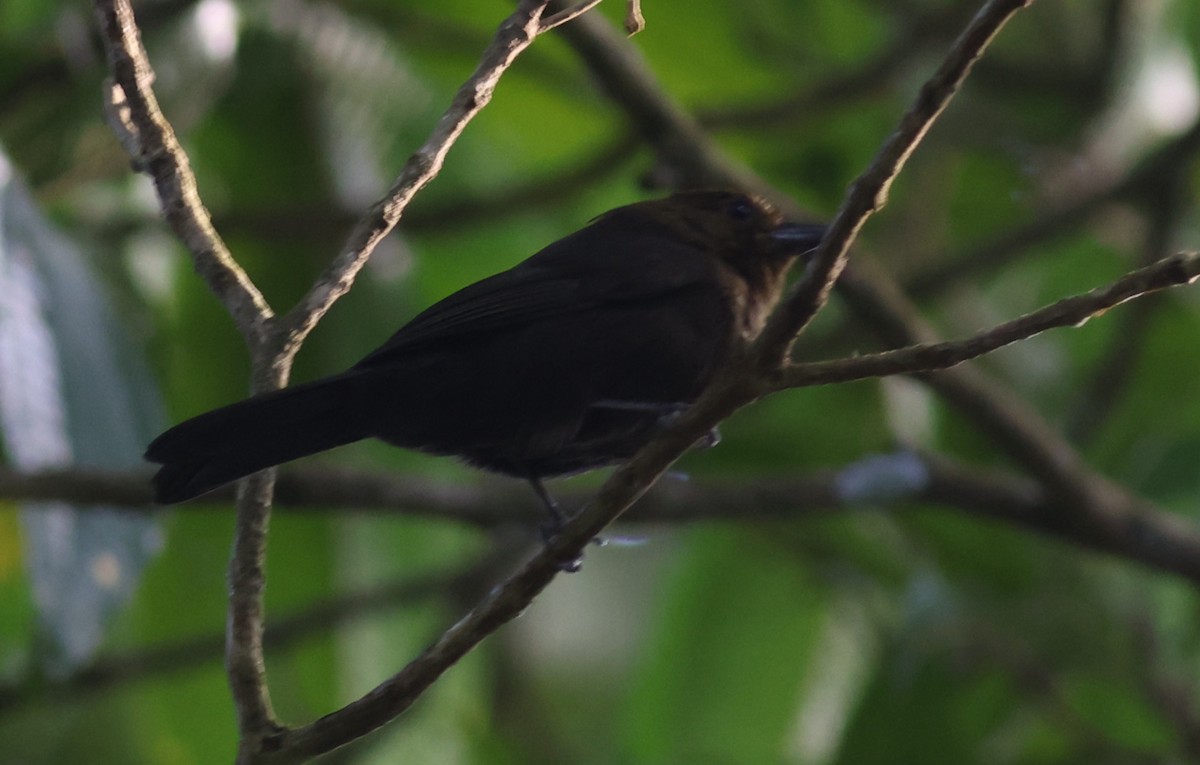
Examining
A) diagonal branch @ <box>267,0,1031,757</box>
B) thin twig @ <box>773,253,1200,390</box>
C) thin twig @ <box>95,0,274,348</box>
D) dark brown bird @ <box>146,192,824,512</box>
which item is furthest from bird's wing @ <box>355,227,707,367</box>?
thin twig @ <box>773,253,1200,390</box>

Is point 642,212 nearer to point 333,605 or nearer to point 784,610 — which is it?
point 333,605

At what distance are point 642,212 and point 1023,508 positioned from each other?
4.39ft

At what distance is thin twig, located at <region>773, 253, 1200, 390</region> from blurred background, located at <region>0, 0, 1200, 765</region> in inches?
74.8

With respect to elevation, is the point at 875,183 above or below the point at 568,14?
below

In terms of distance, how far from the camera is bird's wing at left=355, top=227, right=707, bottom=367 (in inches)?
106

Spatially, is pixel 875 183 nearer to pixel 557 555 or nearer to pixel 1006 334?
pixel 1006 334

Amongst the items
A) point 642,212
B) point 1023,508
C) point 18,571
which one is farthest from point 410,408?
point 18,571

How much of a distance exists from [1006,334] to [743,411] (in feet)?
10.4

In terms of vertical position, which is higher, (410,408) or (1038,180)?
(410,408)

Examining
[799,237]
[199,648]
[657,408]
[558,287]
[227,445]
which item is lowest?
[199,648]

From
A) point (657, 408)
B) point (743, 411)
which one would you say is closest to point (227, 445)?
point (657, 408)

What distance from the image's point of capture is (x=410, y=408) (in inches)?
103

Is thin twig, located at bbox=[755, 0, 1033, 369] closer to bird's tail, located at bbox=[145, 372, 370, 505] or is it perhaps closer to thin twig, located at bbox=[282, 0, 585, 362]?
thin twig, located at bbox=[282, 0, 585, 362]

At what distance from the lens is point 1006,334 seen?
185cm
